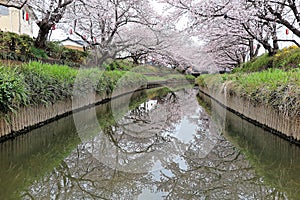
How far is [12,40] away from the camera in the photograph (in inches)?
337

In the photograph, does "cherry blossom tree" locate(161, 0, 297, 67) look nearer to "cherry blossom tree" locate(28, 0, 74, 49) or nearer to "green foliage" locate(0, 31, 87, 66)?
"cherry blossom tree" locate(28, 0, 74, 49)

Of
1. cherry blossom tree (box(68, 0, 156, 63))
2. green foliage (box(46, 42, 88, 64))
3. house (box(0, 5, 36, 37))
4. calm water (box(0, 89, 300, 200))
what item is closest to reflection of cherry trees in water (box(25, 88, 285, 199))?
calm water (box(0, 89, 300, 200))

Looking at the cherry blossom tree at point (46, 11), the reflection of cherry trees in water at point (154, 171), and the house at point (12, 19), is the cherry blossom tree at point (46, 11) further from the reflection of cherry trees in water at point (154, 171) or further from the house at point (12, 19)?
the house at point (12, 19)

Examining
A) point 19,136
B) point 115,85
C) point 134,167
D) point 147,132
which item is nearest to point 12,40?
point 115,85

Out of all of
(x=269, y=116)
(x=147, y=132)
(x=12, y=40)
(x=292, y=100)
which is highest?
(x=12, y=40)

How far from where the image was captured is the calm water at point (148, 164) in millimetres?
2590

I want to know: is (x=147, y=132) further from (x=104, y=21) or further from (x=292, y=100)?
(x=104, y=21)

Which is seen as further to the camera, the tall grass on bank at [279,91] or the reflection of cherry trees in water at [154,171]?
the tall grass on bank at [279,91]

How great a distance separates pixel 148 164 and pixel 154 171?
0.93 feet

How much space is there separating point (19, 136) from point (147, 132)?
2.31 metres

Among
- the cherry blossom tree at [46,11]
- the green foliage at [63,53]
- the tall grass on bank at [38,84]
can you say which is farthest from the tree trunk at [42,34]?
the tall grass on bank at [38,84]

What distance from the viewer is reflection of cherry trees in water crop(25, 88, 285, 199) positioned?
2.57m

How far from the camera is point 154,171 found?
3.17 meters

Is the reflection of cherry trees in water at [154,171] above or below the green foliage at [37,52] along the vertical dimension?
below
